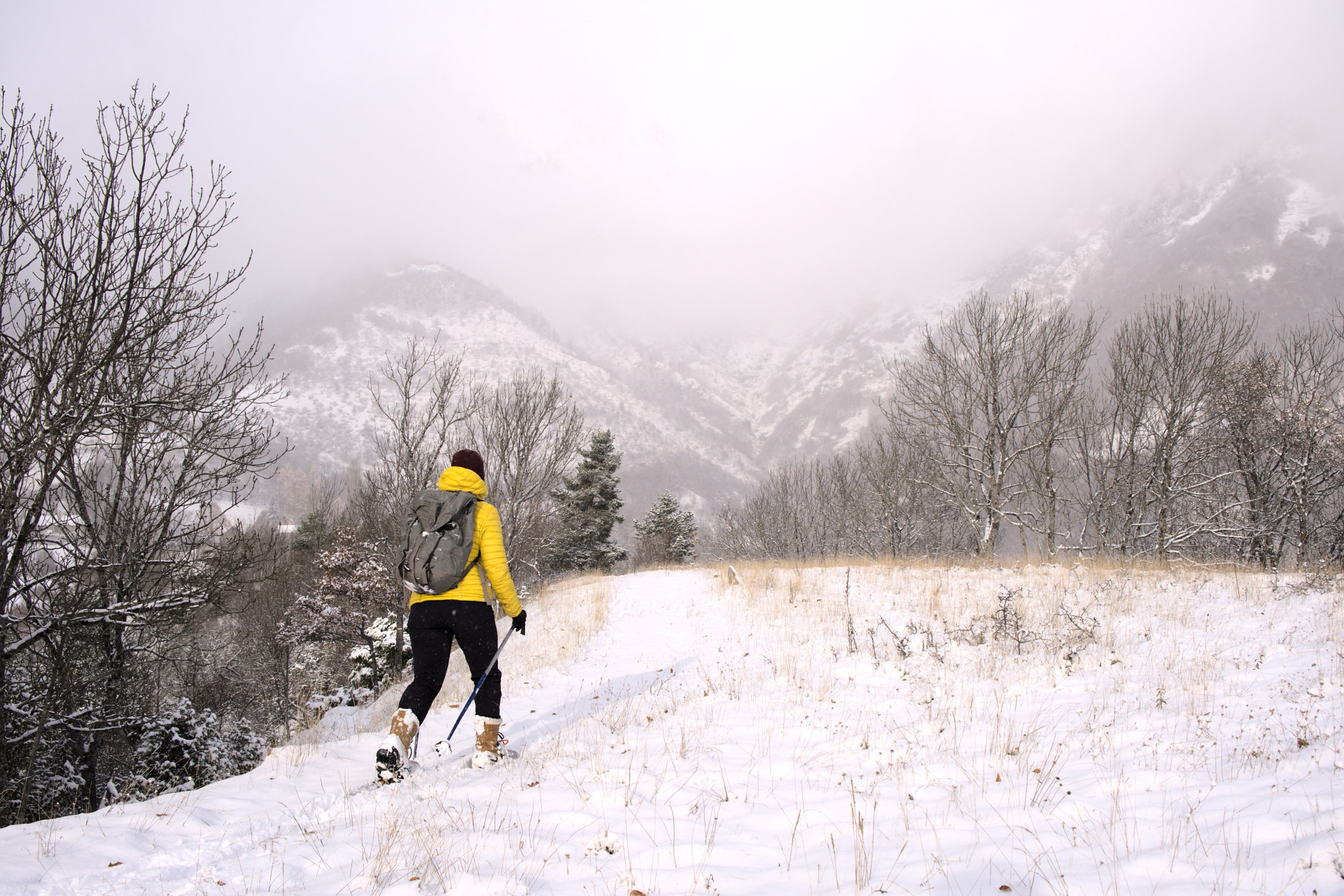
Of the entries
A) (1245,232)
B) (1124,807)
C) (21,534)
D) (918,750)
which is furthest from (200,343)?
(1245,232)

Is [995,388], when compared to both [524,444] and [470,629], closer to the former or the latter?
[524,444]

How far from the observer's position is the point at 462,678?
8.11 m

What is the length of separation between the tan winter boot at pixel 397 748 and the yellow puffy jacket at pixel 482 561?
30.1 inches

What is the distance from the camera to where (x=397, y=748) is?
149 inches

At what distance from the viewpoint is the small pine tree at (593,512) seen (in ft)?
115

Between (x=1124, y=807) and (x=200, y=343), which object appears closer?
(x=1124, y=807)

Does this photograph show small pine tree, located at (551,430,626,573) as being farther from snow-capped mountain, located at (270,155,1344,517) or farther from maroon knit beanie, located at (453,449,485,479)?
snow-capped mountain, located at (270,155,1344,517)

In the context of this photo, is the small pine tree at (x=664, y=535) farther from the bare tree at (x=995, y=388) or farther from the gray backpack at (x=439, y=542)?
the gray backpack at (x=439, y=542)

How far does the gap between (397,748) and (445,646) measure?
67 centimetres

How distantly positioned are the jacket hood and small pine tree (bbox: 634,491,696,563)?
37581 mm

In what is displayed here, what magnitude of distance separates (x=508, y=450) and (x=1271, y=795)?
19497 mm

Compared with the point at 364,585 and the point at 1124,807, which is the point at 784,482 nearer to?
the point at 364,585

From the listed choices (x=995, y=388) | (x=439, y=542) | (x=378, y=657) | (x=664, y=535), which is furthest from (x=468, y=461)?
(x=664, y=535)

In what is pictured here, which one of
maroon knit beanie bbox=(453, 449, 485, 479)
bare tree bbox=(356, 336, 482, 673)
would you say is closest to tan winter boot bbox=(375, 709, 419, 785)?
maroon knit beanie bbox=(453, 449, 485, 479)
